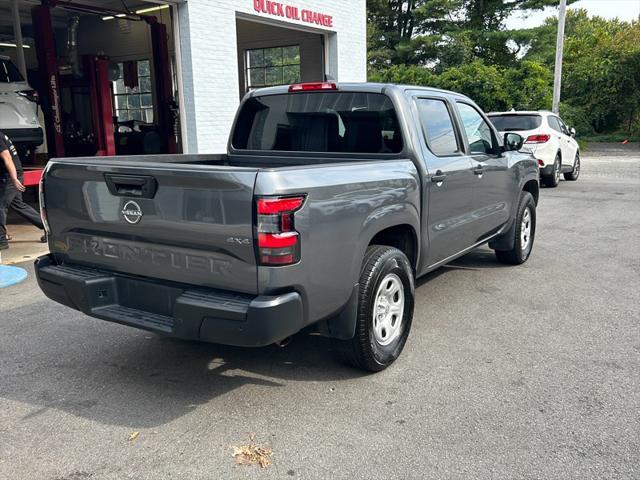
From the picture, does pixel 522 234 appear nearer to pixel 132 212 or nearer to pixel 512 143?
pixel 512 143

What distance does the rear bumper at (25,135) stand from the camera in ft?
30.8

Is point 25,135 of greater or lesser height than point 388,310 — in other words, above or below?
above

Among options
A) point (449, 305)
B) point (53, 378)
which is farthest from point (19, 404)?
point (449, 305)

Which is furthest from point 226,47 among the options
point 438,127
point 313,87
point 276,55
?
point 276,55

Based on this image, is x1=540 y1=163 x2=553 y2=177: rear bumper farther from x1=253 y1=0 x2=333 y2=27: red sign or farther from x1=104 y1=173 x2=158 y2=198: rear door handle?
x1=104 y1=173 x2=158 y2=198: rear door handle

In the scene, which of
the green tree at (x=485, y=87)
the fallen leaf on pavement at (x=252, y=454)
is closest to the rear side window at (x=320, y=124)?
the fallen leaf on pavement at (x=252, y=454)

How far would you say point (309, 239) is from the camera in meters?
3.17

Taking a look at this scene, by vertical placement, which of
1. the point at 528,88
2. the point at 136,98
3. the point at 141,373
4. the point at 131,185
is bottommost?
the point at 141,373

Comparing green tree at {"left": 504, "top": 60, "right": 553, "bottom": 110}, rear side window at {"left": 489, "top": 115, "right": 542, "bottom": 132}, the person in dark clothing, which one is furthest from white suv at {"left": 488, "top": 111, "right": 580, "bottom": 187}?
green tree at {"left": 504, "top": 60, "right": 553, "bottom": 110}

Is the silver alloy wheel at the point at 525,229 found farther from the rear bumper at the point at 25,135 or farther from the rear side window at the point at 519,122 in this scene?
the rear bumper at the point at 25,135

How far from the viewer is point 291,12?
41.8 ft

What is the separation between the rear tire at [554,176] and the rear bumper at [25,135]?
11.1 metres

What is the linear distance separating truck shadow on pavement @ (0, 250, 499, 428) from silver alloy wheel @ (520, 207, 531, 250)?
3261 mm

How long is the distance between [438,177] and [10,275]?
193 inches
